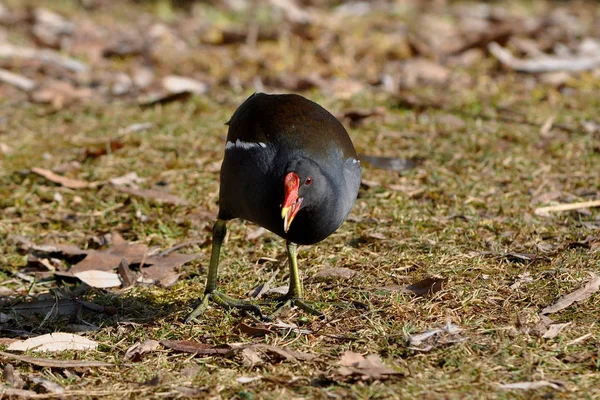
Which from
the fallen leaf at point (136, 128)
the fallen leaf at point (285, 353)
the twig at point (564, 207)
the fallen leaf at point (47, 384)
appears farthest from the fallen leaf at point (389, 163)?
the fallen leaf at point (47, 384)

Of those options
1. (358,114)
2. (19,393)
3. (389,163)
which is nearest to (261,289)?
(19,393)

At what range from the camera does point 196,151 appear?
6418 millimetres

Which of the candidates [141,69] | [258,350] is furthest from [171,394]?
[141,69]

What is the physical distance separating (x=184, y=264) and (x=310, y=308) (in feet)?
3.67

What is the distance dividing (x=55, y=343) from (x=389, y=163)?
299cm

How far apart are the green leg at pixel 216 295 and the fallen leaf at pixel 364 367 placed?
0.77m

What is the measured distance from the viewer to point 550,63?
8.46 meters

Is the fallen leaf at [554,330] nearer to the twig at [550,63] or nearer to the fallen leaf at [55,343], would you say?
the fallen leaf at [55,343]

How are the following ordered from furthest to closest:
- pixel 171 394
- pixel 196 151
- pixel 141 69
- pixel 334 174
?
pixel 141 69
pixel 196 151
pixel 334 174
pixel 171 394

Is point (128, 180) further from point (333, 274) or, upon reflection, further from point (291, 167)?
point (291, 167)

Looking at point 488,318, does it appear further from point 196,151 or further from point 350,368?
point 196,151

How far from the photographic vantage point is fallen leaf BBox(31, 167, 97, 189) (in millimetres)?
5812

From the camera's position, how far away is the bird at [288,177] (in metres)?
3.76

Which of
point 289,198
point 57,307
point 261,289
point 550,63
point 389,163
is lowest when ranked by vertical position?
point 57,307
